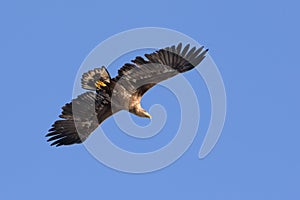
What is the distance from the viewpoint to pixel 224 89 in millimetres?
14812

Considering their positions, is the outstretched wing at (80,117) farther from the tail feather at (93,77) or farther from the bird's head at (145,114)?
the bird's head at (145,114)

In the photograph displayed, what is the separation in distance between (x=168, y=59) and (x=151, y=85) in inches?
29.6

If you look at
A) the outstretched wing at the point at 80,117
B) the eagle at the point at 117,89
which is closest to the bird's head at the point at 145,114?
the eagle at the point at 117,89

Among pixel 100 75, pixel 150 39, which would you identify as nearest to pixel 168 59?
pixel 150 39

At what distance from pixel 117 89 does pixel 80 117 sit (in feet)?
3.20

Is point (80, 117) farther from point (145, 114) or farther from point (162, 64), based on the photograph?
point (162, 64)

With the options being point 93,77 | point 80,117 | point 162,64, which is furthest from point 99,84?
point 162,64

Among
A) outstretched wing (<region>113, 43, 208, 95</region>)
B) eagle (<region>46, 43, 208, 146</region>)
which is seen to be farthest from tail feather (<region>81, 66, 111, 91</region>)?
outstretched wing (<region>113, 43, 208, 95</region>)

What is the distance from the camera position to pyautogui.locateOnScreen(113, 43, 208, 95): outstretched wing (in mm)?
14680

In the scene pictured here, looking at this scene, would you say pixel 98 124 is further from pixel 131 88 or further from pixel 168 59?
pixel 168 59

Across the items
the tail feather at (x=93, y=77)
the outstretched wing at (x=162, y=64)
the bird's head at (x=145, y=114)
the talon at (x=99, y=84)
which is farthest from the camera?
the bird's head at (x=145, y=114)

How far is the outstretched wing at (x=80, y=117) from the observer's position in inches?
591

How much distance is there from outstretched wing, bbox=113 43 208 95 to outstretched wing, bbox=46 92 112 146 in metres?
0.73

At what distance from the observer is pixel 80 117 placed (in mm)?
15070
